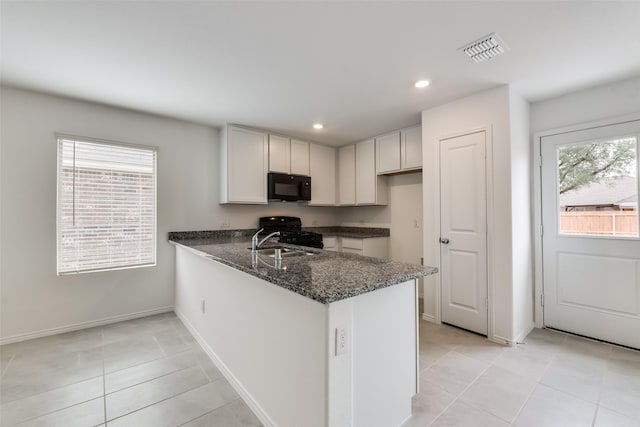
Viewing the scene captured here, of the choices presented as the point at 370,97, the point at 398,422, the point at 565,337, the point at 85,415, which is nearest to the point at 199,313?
the point at 85,415

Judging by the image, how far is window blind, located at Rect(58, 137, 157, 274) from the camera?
2881 millimetres

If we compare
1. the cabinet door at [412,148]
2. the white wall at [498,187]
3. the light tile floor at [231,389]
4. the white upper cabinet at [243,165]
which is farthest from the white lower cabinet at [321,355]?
the cabinet door at [412,148]

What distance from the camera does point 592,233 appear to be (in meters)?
2.65

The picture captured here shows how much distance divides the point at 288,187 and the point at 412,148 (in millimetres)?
1864

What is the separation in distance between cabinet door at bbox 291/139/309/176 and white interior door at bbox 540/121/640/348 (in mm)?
3029

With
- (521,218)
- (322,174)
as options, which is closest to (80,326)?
(322,174)

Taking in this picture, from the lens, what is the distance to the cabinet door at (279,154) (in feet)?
13.2

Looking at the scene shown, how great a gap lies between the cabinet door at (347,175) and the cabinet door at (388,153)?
1.72ft

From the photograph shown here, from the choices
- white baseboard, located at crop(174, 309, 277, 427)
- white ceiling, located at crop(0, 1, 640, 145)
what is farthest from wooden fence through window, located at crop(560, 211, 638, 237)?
white baseboard, located at crop(174, 309, 277, 427)

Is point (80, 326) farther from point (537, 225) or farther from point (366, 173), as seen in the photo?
point (537, 225)

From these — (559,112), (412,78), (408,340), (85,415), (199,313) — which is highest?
(412,78)

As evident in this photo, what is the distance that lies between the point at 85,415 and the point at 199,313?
1.05 metres

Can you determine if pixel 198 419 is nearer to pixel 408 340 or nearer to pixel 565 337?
pixel 408 340

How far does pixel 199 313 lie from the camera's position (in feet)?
8.71
